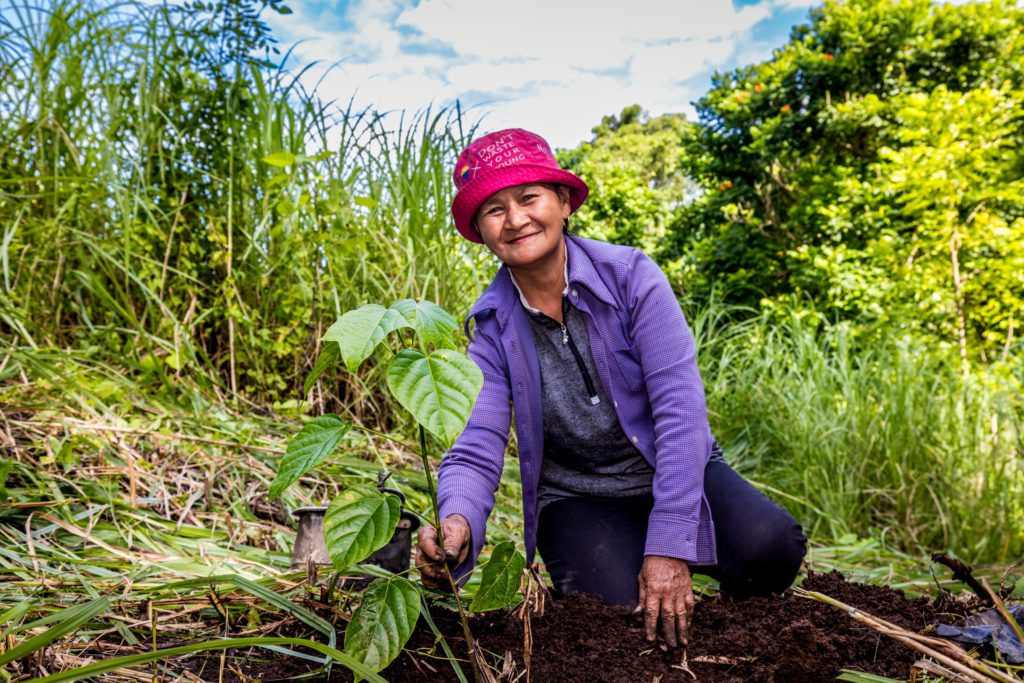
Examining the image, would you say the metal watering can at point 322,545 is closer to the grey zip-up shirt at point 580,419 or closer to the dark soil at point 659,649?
the dark soil at point 659,649

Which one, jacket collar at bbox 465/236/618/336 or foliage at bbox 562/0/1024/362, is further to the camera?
foliage at bbox 562/0/1024/362

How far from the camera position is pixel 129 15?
327cm

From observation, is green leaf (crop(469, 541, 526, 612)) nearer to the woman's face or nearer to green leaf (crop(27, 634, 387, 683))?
green leaf (crop(27, 634, 387, 683))

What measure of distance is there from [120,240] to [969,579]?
3.01 m

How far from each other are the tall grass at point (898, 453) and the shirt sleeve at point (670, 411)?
68.1 inches

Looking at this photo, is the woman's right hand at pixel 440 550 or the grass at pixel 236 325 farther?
the grass at pixel 236 325

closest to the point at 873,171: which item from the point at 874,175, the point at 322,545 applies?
the point at 874,175

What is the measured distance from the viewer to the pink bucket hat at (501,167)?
1.77 m

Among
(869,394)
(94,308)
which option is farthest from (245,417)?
(869,394)

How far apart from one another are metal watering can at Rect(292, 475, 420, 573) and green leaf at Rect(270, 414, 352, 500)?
62 cm

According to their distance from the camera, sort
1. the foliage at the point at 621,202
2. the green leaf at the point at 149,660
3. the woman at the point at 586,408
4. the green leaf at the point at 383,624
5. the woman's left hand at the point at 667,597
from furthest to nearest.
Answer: the foliage at the point at 621,202 → the woman at the point at 586,408 → the woman's left hand at the point at 667,597 → the green leaf at the point at 383,624 → the green leaf at the point at 149,660

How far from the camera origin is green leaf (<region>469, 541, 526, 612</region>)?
1.10 m

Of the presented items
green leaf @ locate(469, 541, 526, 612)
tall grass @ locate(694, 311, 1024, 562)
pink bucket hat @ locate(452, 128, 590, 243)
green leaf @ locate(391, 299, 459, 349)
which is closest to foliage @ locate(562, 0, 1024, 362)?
tall grass @ locate(694, 311, 1024, 562)

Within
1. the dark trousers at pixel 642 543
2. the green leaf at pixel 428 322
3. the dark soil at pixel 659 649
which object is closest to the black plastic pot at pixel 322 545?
the dark soil at pixel 659 649
